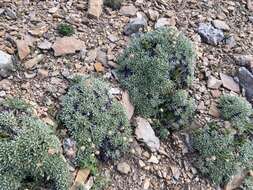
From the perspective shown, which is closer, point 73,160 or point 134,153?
point 73,160

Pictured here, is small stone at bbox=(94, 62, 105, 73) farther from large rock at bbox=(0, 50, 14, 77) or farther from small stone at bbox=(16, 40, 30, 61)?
large rock at bbox=(0, 50, 14, 77)

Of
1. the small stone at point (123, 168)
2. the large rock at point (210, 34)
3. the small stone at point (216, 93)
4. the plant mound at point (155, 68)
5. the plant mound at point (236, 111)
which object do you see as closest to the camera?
the small stone at point (123, 168)

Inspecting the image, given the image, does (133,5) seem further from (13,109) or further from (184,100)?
(13,109)

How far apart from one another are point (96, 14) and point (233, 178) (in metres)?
3.57

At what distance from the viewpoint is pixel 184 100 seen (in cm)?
784

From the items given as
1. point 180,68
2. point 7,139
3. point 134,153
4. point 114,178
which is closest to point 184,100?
point 180,68

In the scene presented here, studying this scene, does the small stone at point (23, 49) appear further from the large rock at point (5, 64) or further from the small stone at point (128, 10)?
the small stone at point (128, 10)

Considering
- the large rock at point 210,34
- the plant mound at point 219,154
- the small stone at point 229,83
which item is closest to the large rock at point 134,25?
the large rock at point 210,34

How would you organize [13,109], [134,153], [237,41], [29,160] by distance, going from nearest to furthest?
[29,160] < [13,109] < [134,153] < [237,41]

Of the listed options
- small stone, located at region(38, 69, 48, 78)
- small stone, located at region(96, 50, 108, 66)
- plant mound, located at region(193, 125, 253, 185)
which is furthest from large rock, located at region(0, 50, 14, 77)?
plant mound, located at region(193, 125, 253, 185)

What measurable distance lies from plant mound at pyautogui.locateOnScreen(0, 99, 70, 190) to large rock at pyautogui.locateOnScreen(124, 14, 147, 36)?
2.69 m

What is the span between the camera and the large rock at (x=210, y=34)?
906 cm

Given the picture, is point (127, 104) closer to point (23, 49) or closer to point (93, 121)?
point (93, 121)

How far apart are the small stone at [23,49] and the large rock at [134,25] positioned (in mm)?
1807
